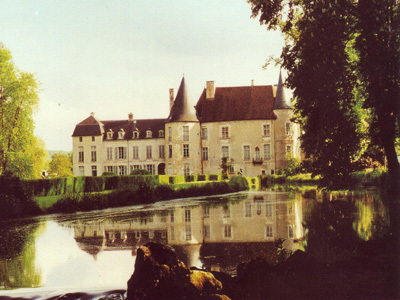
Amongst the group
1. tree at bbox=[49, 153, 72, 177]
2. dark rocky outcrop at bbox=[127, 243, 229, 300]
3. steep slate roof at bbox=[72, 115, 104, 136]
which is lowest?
dark rocky outcrop at bbox=[127, 243, 229, 300]

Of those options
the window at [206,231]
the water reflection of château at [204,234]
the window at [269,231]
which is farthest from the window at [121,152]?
the window at [269,231]

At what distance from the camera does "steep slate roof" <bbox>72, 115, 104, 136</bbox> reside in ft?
170

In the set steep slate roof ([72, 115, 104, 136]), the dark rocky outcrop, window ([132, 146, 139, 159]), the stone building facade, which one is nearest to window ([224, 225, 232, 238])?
the dark rocky outcrop

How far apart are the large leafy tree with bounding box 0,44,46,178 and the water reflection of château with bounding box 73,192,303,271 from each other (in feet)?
53.1

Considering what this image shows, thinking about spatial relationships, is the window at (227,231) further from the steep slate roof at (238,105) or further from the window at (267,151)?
the steep slate roof at (238,105)

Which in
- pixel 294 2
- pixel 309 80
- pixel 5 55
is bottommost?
pixel 309 80

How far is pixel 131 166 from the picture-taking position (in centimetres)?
5219

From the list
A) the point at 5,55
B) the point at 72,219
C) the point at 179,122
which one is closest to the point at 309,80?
the point at 72,219

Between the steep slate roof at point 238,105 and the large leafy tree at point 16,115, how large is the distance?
75.9 ft

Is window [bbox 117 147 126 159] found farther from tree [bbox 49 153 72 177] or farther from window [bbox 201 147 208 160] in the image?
window [bbox 201 147 208 160]

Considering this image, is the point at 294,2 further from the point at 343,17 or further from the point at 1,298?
the point at 1,298

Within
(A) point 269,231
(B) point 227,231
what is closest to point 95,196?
(B) point 227,231

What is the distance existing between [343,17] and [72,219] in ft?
30.4

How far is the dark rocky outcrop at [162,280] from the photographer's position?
367cm
